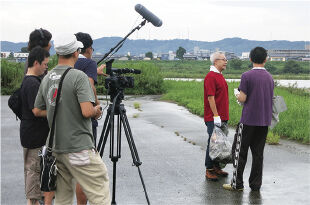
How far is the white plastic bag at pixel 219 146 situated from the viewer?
19.2 feet

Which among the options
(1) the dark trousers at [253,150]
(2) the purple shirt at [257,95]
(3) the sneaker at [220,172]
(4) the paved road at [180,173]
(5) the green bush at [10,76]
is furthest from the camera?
(5) the green bush at [10,76]

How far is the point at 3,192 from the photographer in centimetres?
540

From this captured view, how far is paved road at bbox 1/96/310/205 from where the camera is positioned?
523cm

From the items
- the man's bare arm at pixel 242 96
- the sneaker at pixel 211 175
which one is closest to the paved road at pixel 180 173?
the sneaker at pixel 211 175

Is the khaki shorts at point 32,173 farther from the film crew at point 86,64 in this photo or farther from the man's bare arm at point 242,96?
the man's bare arm at point 242,96

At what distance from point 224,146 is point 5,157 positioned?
392cm

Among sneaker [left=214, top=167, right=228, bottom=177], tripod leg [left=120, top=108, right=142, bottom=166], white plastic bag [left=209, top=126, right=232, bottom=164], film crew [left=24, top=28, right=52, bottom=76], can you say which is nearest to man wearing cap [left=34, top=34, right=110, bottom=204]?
tripod leg [left=120, top=108, right=142, bottom=166]

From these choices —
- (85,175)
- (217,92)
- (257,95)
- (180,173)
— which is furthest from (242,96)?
(85,175)

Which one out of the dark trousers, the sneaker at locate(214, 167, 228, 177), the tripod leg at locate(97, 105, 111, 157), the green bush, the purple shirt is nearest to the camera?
the tripod leg at locate(97, 105, 111, 157)

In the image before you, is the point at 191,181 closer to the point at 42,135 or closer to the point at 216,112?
the point at 216,112

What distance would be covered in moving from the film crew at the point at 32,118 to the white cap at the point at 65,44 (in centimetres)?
88

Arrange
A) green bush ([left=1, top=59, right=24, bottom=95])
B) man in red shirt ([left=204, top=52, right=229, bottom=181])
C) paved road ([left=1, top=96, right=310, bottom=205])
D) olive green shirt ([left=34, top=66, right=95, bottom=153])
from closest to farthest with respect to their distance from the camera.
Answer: olive green shirt ([left=34, top=66, right=95, bottom=153]), paved road ([left=1, top=96, right=310, bottom=205]), man in red shirt ([left=204, top=52, right=229, bottom=181]), green bush ([left=1, top=59, right=24, bottom=95])

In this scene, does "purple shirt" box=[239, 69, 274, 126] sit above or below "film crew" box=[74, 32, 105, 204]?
below

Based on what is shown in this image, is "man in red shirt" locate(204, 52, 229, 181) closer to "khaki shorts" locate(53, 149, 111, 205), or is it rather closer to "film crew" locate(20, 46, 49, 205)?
"film crew" locate(20, 46, 49, 205)
